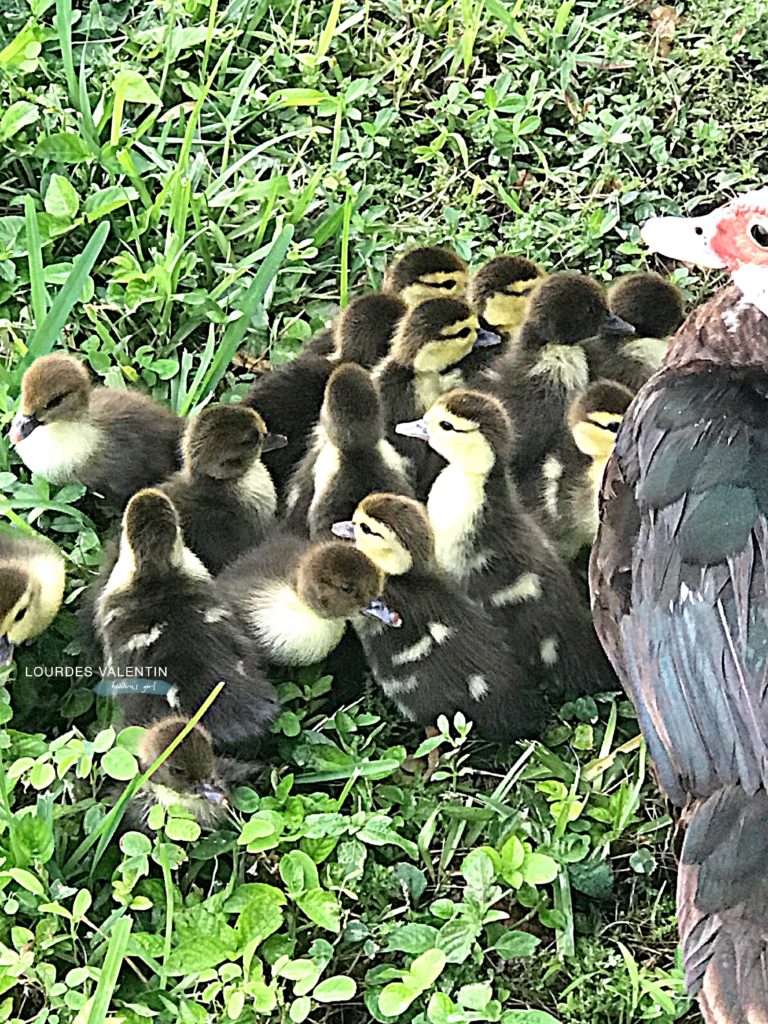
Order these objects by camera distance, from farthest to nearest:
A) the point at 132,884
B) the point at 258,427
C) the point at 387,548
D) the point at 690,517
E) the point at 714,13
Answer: the point at 714,13 → the point at 258,427 → the point at 387,548 → the point at 132,884 → the point at 690,517

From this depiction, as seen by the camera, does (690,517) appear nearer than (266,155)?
Yes

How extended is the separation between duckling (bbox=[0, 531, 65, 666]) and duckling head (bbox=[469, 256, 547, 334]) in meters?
0.91

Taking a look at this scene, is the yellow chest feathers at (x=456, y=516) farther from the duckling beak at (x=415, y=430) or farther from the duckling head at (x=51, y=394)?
the duckling head at (x=51, y=394)

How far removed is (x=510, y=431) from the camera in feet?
7.75

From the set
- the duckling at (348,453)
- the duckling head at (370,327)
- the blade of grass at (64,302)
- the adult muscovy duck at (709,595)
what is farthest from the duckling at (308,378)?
the adult muscovy duck at (709,595)

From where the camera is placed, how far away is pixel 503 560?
7.52ft

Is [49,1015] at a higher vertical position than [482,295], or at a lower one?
lower

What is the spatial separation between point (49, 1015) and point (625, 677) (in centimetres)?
92

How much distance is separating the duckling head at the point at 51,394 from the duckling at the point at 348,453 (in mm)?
423

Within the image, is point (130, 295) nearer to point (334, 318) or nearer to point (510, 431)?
point (334, 318)

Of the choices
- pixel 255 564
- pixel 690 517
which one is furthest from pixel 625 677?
pixel 255 564

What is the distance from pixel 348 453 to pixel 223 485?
0.21m

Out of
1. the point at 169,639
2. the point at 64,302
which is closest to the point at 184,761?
the point at 169,639

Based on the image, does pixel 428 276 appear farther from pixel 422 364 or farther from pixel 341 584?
pixel 341 584
